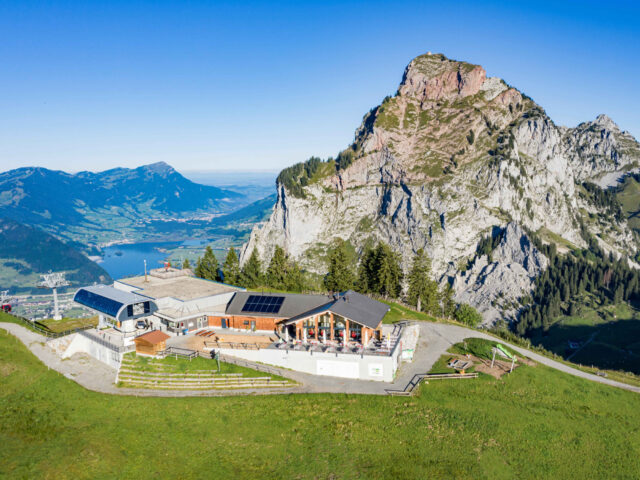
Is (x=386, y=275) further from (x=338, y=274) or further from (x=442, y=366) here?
(x=442, y=366)

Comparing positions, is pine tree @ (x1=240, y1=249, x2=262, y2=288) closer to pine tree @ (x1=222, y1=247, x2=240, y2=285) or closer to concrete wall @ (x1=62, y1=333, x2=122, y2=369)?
pine tree @ (x1=222, y1=247, x2=240, y2=285)

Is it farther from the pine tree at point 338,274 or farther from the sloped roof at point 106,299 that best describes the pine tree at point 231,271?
the sloped roof at point 106,299

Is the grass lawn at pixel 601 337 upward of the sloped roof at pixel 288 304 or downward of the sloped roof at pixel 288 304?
downward

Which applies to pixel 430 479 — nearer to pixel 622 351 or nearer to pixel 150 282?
pixel 150 282

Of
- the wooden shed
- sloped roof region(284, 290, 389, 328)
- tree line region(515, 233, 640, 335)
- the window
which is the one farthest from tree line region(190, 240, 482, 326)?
tree line region(515, 233, 640, 335)

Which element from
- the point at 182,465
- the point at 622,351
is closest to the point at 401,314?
the point at 182,465

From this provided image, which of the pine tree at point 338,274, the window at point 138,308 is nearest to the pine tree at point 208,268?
the pine tree at point 338,274
